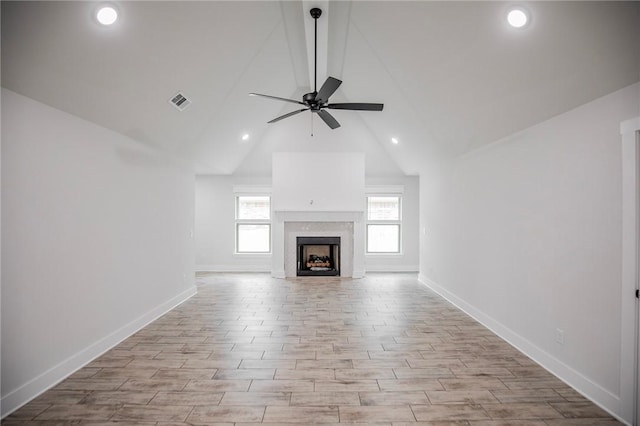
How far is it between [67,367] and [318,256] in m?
5.57

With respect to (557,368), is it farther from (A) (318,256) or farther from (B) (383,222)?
(B) (383,222)

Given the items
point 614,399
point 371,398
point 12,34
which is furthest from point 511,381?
point 12,34

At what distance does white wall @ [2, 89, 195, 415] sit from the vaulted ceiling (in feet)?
0.89

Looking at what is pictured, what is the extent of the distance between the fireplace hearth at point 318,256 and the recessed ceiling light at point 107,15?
18.9ft

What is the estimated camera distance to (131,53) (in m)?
2.81

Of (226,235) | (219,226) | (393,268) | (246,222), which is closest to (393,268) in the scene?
(393,268)

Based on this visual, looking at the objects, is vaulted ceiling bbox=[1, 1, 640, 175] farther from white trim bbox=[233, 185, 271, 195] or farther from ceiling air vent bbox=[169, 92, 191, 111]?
white trim bbox=[233, 185, 271, 195]

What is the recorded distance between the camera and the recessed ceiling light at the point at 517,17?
2.32 m

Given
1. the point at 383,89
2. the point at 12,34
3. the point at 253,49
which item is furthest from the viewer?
the point at 383,89

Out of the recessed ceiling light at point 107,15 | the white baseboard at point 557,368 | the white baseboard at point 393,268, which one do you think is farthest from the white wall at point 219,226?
the recessed ceiling light at point 107,15

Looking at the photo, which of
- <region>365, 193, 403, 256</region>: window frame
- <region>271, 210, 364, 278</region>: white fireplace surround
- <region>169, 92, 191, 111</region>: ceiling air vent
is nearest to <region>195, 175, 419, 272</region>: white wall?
<region>365, 193, 403, 256</region>: window frame

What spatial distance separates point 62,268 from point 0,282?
22.0 inches

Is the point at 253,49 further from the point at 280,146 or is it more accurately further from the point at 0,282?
the point at 280,146

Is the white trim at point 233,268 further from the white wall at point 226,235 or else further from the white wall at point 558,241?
the white wall at point 558,241
